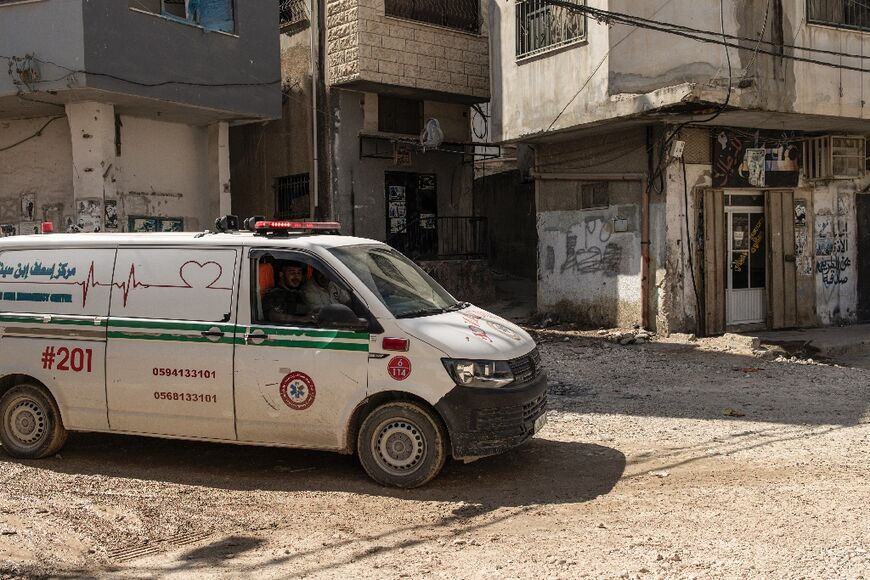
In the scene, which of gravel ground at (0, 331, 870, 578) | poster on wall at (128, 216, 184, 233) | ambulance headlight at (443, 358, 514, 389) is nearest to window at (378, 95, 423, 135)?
poster on wall at (128, 216, 184, 233)

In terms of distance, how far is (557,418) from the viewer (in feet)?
27.7

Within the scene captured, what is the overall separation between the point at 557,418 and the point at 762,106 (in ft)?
23.6

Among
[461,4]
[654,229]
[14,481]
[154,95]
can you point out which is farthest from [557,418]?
[461,4]

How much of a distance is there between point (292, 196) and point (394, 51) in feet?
13.6

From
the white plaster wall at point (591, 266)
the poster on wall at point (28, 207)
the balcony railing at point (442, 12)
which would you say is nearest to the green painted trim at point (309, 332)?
the white plaster wall at point (591, 266)

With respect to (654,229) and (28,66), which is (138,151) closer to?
(28,66)

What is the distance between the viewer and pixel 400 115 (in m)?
19.7

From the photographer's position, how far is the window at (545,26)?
47.8 ft

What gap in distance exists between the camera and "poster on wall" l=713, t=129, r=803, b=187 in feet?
48.0

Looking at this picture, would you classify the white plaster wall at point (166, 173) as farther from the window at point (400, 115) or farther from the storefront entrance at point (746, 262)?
the storefront entrance at point (746, 262)

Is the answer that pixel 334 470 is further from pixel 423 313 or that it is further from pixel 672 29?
pixel 672 29

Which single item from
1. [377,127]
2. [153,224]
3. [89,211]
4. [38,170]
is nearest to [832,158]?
[377,127]

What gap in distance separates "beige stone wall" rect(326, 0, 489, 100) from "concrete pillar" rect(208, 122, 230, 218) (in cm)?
284

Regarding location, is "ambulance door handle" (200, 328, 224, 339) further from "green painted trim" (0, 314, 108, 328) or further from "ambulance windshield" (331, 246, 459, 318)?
"ambulance windshield" (331, 246, 459, 318)
